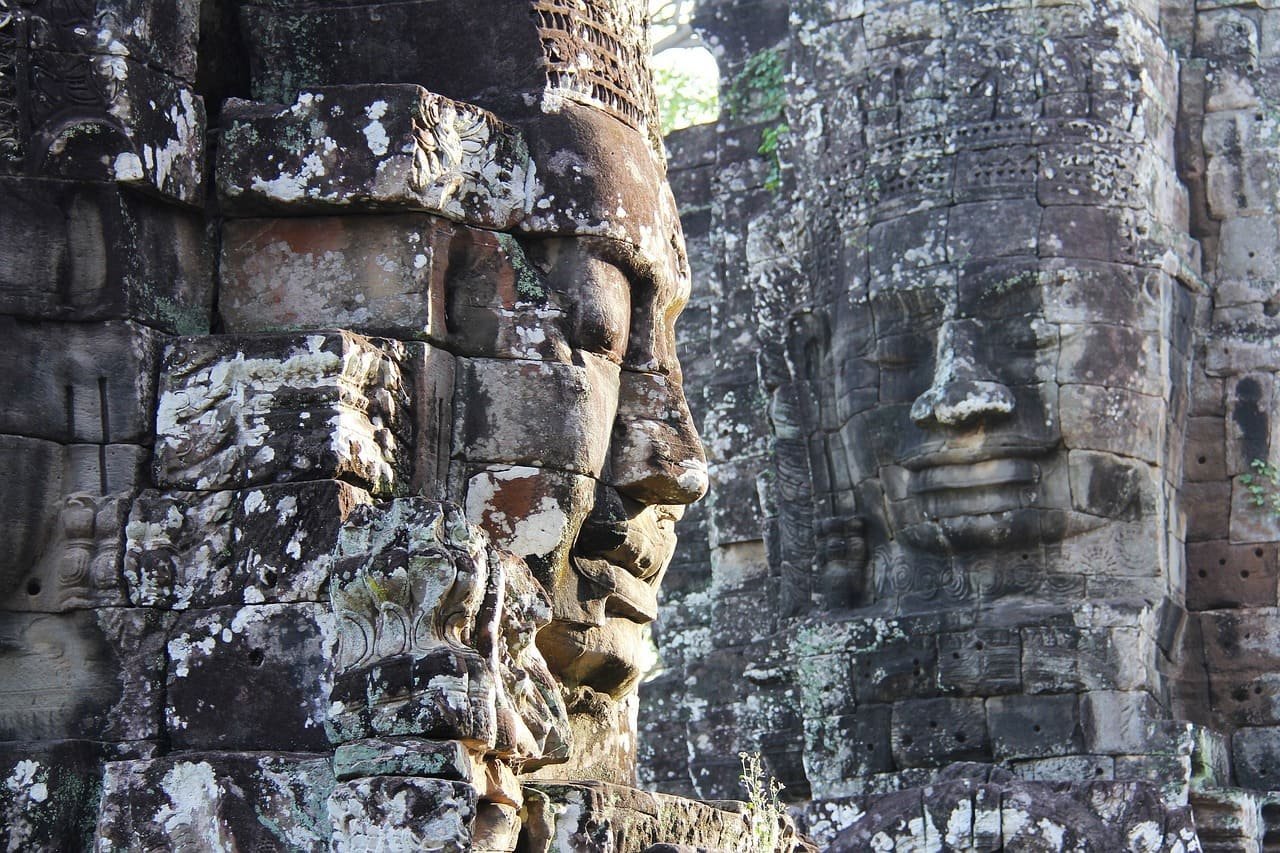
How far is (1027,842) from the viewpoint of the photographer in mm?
10086

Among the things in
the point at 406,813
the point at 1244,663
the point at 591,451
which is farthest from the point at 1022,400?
the point at 406,813

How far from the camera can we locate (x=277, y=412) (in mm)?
6066

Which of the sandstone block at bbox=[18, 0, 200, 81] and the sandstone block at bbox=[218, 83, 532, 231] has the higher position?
the sandstone block at bbox=[18, 0, 200, 81]

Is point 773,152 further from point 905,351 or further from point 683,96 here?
point 683,96

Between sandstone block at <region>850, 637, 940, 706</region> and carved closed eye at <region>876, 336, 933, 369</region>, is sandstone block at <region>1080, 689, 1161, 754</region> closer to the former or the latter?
sandstone block at <region>850, 637, 940, 706</region>

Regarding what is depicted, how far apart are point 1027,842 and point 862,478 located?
5.59 meters

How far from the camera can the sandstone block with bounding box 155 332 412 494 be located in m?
6.02

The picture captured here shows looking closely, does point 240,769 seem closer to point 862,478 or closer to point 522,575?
point 522,575

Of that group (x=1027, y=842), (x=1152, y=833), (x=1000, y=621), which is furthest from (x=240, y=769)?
(x=1000, y=621)

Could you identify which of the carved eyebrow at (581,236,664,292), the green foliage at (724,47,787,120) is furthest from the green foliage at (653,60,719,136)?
the carved eyebrow at (581,236,664,292)

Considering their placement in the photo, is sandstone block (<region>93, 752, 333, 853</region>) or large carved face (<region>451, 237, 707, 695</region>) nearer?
sandstone block (<region>93, 752, 333, 853</region>)

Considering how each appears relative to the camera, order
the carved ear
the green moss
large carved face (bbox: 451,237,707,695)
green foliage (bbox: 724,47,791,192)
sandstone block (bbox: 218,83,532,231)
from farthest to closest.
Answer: green foliage (bbox: 724,47,791,192)
the carved ear
the green moss
large carved face (bbox: 451,237,707,695)
sandstone block (bbox: 218,83,532,231)

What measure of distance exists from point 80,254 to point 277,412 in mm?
636

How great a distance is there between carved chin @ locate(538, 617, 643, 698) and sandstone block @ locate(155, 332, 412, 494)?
0.69 m
